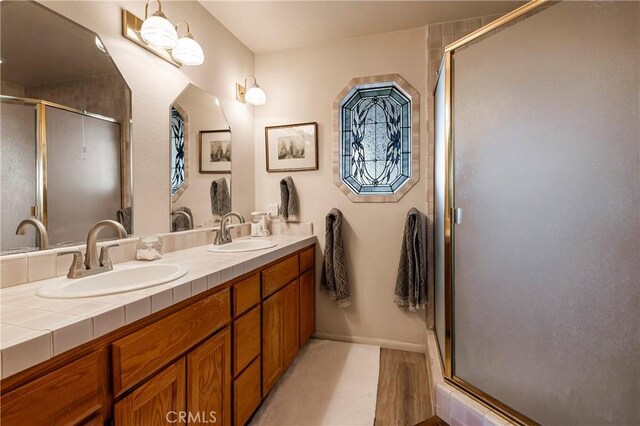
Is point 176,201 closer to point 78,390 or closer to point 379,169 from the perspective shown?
point 78,390

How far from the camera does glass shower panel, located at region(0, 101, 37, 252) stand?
3.25 feet

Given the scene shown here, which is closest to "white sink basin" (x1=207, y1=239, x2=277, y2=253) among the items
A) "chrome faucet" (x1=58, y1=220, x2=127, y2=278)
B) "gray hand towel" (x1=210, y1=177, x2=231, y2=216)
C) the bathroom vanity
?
the bathroom vanity

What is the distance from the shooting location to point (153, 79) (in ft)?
5.16

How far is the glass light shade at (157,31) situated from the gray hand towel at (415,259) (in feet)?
5.94

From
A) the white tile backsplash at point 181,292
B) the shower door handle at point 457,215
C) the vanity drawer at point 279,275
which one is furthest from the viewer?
the vanity drawer at point 279,275

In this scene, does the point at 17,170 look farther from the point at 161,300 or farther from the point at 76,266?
the point at 161,300

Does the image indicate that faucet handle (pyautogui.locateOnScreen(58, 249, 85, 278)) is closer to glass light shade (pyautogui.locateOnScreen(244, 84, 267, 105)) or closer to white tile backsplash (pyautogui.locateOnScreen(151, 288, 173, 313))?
white tile backsplash (pyautogui.locateOnScreen(151, 288, 173, 313))

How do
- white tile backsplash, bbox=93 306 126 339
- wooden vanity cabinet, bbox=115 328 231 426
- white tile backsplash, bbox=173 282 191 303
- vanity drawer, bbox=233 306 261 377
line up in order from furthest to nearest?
vanity drawer, bbox=233 306 261 377, white tile backsplash, bbox=173 282 191 303, wooden vanity cabinet, bbox=115 328 231 426, white tile backsplash, bbox=93 306 126 339

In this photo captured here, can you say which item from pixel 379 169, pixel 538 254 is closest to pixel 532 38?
pixel 538 254

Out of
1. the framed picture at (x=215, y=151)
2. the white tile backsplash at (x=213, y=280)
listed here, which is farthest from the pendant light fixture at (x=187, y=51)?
the white tile backsplash at (x=213, y=280)

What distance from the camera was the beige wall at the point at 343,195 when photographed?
2232 mm

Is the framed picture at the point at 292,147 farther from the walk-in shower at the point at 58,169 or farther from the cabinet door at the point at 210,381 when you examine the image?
the cabinet door at the point at 210,381

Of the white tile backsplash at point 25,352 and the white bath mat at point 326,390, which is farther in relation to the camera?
the white bath mat at point 326,390

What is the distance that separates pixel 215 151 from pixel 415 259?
163cm
